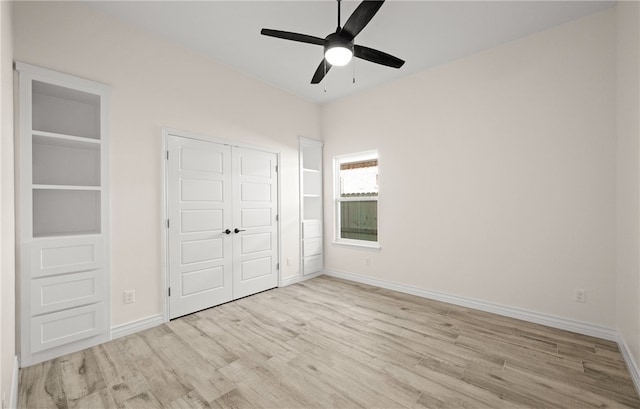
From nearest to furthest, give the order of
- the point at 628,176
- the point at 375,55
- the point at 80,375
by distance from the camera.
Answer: the point at 80,375 → the point at 628,176 → the point at 375,55

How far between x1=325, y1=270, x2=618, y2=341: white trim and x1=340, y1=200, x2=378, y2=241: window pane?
0.69 meters

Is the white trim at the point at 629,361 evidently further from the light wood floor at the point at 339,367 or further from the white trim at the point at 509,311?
the white trim at the point at 509,311

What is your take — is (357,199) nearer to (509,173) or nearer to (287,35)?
(509,173)

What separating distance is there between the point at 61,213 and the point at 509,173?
4.53 m

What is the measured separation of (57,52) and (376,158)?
375 cm

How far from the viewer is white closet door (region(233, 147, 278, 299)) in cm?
360

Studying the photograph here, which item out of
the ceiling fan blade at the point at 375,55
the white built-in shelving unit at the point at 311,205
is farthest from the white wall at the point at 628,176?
the white built-in shelving unit at the point at 311,205

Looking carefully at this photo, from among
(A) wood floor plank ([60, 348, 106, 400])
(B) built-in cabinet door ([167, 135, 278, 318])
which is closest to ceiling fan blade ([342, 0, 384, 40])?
(B) built-in cabinet door ([167, 135, 278, 318])

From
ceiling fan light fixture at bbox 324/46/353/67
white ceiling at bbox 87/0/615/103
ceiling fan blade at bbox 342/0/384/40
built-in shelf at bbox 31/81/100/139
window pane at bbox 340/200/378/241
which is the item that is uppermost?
white ceiling at bbox 87/0/615/103

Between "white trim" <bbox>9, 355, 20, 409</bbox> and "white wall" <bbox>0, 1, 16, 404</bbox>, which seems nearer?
"white wall" <bbox>0, 1, 16, 404</bbox>

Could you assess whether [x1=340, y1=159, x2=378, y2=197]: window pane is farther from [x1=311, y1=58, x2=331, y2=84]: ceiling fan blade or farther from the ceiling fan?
the ceiling fan

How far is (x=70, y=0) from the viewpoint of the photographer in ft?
7.75

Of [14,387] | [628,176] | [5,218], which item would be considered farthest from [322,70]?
[14,387]

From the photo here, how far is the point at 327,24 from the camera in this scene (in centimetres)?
267
